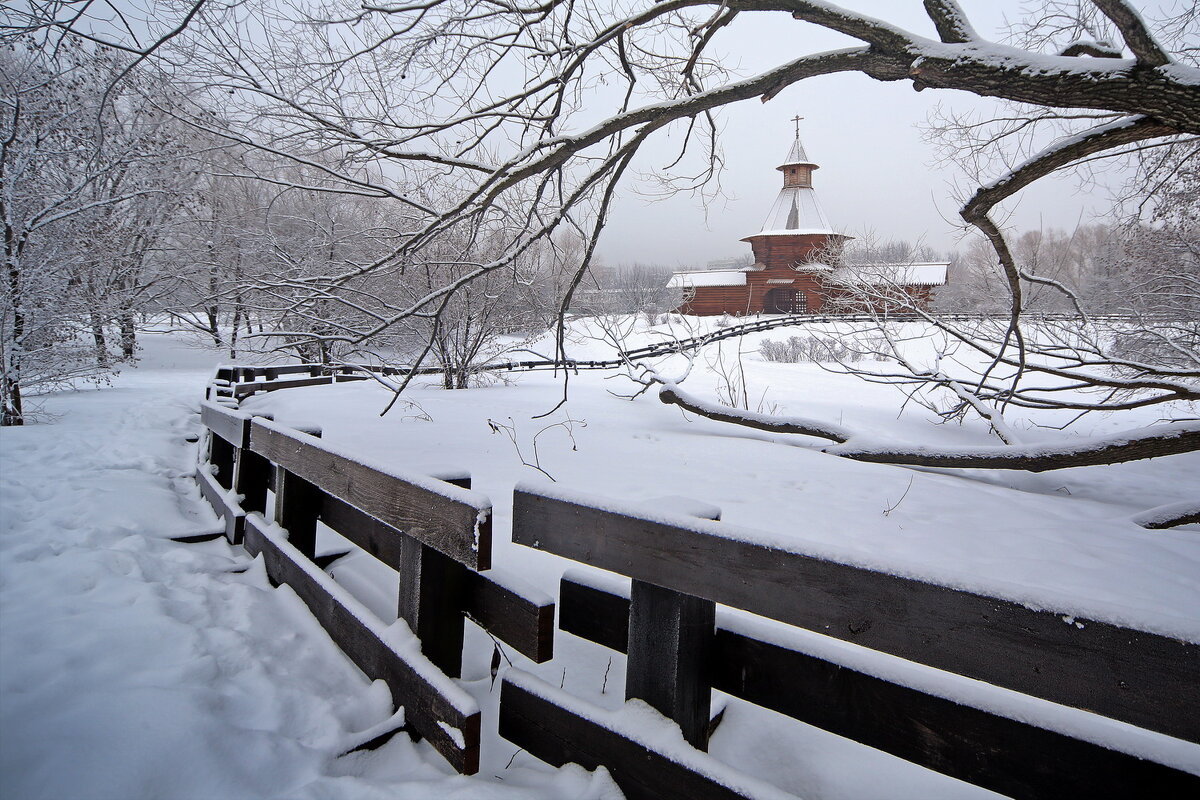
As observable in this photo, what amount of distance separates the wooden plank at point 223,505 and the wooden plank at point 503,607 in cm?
185

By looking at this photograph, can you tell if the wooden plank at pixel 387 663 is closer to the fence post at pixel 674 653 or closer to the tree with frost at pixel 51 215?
the fence post at pixel 674 653

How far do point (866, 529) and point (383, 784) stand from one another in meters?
4.97

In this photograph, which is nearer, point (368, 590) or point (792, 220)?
point (368, 590)

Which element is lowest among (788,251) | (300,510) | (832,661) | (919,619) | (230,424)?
(300,510)

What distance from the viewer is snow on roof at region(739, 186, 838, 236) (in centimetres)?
4816

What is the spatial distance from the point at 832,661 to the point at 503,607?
1041mm

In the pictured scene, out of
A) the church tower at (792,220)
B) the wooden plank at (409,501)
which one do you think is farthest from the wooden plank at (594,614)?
the church tower at (792,220)

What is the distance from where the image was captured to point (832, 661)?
167 cm

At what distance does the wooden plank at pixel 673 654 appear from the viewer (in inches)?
68.6

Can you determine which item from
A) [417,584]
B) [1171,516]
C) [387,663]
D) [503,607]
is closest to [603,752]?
[503,607]

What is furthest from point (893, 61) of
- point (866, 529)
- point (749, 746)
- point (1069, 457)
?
point (1069, 457)

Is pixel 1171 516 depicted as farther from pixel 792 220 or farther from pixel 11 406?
pixel 792 220

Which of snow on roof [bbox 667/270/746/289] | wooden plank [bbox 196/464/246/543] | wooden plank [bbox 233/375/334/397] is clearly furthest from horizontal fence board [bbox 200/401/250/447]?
snow on roof [bbox 667/270/746/289]

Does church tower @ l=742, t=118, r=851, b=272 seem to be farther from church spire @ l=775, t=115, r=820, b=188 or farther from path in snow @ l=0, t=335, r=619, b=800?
path in snow @ l=0, t=335, r=619, b=800
